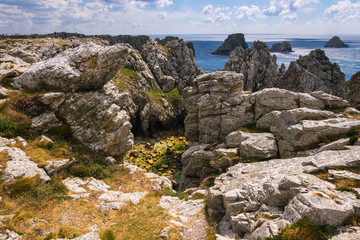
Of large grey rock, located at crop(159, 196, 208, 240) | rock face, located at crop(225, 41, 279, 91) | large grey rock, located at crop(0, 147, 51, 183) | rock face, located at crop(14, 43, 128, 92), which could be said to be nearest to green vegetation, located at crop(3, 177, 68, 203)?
large grey rock, located at crop(0, 147, 51, 183)

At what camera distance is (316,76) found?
5978cm

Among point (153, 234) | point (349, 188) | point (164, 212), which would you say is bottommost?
point (164, 212)

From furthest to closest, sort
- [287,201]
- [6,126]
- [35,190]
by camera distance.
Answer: [6,126]
[35,190]
[287,201]

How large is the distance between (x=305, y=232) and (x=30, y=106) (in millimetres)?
31879

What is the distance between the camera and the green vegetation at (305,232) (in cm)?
932

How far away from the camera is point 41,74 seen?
88.1 ft

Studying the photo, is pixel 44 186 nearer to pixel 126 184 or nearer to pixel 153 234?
pixel 126 184

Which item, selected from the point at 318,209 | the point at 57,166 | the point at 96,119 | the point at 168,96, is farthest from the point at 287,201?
the point at 168,96

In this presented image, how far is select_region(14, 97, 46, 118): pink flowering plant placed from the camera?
24.8 meters

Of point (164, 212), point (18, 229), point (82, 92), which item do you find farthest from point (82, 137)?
point (164, 212)

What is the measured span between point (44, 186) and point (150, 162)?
89.7 feet

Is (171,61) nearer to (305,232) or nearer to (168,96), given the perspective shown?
(168,96)

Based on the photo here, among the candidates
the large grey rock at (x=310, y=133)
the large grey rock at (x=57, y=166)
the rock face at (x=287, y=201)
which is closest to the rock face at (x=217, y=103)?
the large grey rock at (x=310, y=133)

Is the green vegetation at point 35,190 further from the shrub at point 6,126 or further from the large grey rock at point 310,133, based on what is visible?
the large grey rock at point 310,133
